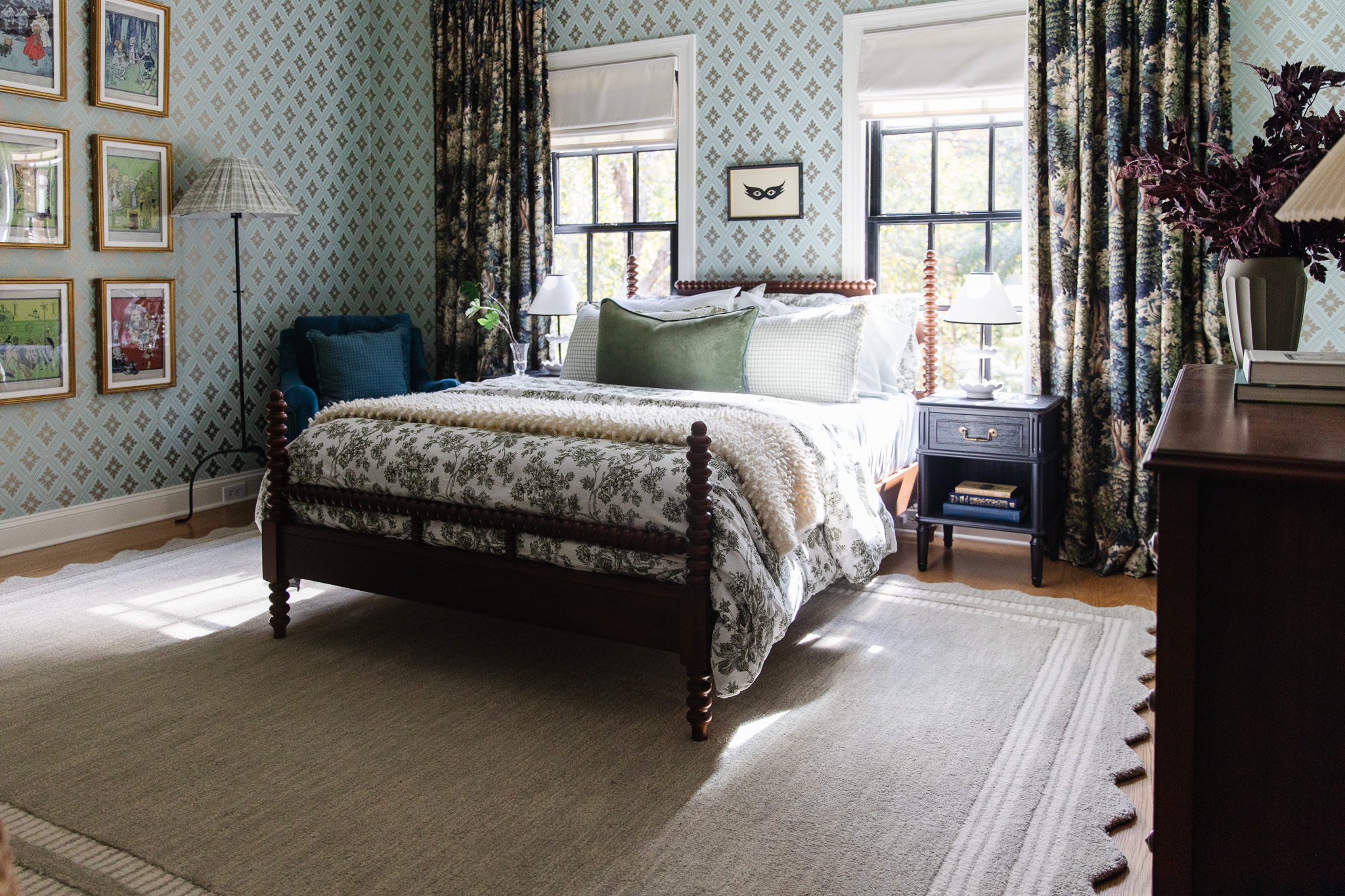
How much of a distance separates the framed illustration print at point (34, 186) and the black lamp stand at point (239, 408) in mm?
715

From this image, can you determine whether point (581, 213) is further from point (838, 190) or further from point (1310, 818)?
point (1310, 818)

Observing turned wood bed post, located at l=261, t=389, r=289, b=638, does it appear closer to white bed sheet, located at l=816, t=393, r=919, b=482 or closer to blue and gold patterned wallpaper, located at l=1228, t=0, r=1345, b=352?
white bed sheet, located at l=816, t=393, r=919, b=482

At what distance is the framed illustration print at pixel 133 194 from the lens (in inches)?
178

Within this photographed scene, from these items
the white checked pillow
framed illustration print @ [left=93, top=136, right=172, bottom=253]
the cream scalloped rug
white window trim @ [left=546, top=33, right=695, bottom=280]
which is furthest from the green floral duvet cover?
framed illustration print @ [left=93, top=136, right=172, bottom=253]

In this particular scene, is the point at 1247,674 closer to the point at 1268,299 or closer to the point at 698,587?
the point at 1268,299

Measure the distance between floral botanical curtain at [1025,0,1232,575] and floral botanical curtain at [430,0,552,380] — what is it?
255 centimetres

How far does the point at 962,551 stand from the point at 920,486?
48 cm

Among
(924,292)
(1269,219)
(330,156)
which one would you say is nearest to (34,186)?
(330,156)

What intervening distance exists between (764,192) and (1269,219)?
314 cm

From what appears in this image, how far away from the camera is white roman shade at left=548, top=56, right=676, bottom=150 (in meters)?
5.02

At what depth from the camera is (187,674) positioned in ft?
9.73

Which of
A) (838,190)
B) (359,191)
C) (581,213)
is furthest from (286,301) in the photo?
(838,190)

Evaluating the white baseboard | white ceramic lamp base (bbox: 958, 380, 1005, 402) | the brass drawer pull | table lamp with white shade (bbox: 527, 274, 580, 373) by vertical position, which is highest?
table lamp with white shade (bbox: 527, 274, 580, 373)

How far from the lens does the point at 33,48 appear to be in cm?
421
